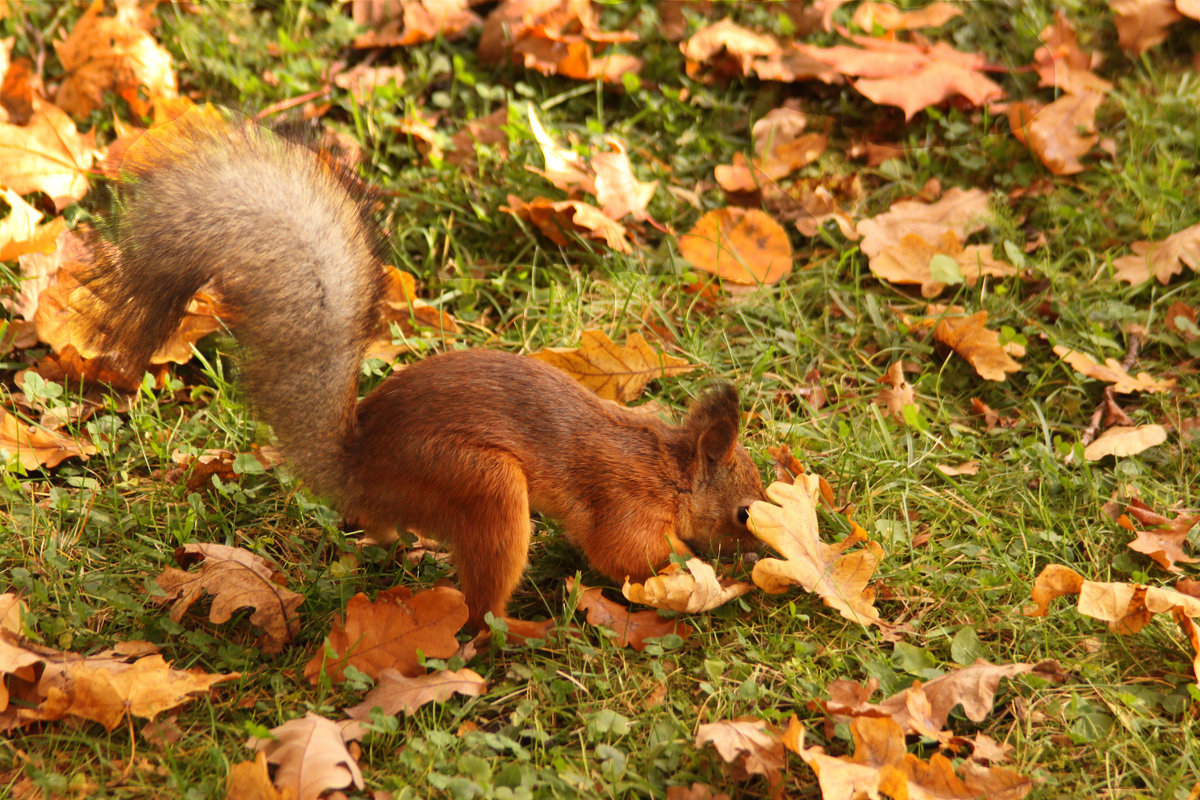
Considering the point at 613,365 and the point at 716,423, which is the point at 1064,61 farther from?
the point at 716,423

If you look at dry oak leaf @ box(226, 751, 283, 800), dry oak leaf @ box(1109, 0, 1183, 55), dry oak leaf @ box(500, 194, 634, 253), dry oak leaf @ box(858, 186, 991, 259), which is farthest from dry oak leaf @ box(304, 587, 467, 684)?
dry oak leaf @ box(1109, 0, 1183, 55)

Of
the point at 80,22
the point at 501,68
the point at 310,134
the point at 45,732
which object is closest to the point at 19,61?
the point at 80,22

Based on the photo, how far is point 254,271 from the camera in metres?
2.27

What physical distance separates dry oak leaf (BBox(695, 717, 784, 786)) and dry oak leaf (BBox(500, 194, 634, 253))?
1.84 meters

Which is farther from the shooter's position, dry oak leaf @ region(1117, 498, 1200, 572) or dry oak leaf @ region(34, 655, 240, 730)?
dry oak leaf @ region(1117, 498, 1200, 572)

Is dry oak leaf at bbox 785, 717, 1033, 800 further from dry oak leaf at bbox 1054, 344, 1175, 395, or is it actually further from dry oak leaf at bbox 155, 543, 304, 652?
dry oak leaf at bbox 1054, 344, 1175, 395

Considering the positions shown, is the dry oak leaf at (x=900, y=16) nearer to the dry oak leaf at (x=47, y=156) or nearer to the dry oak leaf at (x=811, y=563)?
the dry oak leaf at (x=811, y=563)

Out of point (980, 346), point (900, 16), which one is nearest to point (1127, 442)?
point (980, 346)

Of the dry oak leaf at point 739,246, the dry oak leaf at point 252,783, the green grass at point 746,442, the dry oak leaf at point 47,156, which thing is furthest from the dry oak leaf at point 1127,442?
the dry oak leaf at point 47,156

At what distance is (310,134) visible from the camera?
2.49 meters

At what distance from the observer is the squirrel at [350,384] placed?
2.28 metres

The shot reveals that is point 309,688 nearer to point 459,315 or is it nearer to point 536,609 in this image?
point 536,609

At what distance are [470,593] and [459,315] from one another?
4.11 ft

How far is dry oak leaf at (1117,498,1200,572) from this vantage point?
8.18 feet
